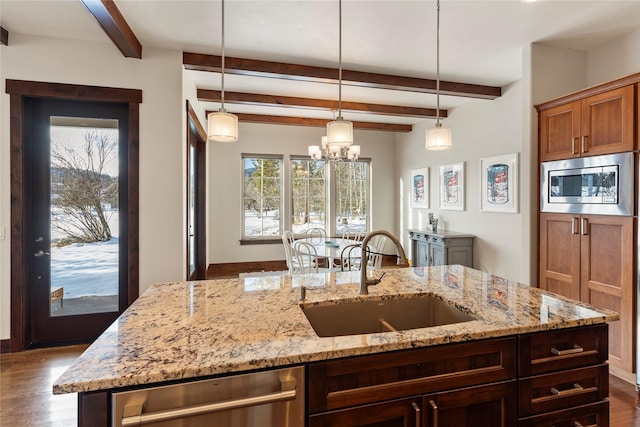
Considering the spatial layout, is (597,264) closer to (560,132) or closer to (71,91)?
(560,132)

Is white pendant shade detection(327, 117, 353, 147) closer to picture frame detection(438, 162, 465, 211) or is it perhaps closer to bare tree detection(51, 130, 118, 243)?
bare tree detection(51, 130, 118, 243)

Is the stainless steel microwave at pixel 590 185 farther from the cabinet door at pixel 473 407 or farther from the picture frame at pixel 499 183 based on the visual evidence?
the cabinet door at pixel 473 407

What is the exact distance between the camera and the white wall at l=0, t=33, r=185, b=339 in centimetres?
286

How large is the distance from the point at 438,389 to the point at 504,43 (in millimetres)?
3310

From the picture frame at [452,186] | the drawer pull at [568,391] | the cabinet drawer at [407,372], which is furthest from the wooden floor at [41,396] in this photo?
the picture frame at [452,186]

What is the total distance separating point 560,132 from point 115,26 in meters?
3.81

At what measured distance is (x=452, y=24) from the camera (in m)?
2.76

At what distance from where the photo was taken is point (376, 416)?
1.11 metres

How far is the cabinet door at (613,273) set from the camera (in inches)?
94.9

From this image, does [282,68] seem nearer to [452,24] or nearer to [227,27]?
[227,27]

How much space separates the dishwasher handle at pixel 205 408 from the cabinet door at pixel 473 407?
51cm

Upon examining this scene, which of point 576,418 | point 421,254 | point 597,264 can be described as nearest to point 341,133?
point 576,418

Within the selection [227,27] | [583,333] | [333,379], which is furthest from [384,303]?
[227,27]

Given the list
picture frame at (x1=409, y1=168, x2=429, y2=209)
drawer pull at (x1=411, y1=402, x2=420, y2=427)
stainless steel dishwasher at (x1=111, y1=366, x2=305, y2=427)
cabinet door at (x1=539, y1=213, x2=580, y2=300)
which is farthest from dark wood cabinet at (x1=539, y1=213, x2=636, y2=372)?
picture frame at (x1=409, y1=168, x2=429, y2=209)
